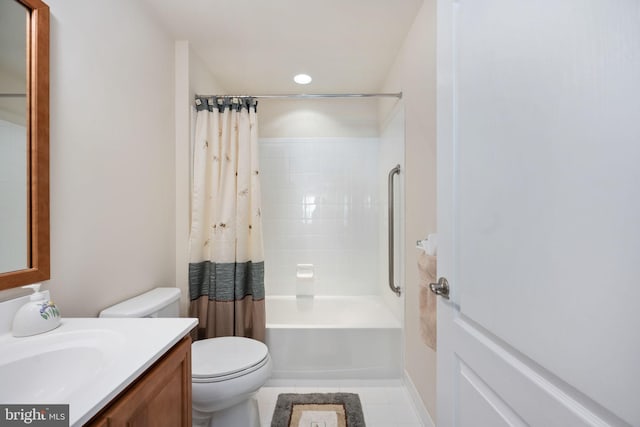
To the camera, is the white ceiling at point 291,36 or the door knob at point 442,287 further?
the white ceiling at point 291,36

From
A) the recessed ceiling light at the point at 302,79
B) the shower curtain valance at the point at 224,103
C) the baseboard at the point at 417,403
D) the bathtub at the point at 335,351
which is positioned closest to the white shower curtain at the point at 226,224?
the shower curtain valance at the point at 224,103

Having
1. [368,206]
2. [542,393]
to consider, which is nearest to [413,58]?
[368,206]

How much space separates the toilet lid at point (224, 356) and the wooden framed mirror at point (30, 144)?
30.5 inches

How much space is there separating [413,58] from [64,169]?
189 cm

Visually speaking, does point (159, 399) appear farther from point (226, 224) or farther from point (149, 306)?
point (226, 224)

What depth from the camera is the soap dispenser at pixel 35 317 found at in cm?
92

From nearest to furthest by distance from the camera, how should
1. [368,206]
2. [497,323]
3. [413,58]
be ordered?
[497,323] < [413,58] < [368,206]

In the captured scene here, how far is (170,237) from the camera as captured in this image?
199cm

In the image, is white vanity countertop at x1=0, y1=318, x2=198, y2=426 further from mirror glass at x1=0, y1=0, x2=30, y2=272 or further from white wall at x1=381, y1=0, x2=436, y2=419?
white wall at x1=381, y1=0, x2=436, y2=419

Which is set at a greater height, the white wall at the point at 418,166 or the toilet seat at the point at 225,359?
the white wall at the point at 418,166

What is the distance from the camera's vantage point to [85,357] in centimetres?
88

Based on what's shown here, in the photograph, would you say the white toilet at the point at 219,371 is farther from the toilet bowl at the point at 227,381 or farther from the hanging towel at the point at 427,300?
the hanging towel at the point at 427,300

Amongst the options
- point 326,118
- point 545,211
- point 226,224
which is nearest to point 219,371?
point 226,224

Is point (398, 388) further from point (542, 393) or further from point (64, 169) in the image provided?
point (64, 169)
